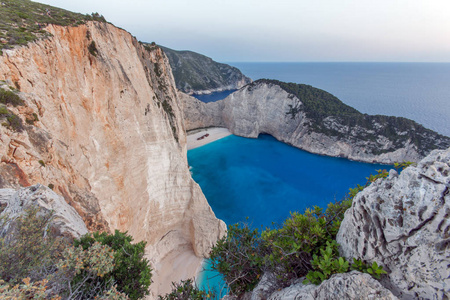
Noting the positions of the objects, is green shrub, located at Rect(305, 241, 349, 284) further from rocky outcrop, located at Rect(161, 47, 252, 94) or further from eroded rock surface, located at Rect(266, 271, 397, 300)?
rocky outcrop, located at Rect(161, 47, 252, 94)

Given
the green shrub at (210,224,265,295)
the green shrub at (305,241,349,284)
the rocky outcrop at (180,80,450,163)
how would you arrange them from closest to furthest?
1. the green shrub at (305,241,349,284)
2. the green shrub at (210,224,265,295)
3. the rocky outcrop at (180,80,450,163)

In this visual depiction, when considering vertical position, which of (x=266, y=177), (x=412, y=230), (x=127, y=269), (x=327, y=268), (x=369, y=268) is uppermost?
(x=412, y=230)

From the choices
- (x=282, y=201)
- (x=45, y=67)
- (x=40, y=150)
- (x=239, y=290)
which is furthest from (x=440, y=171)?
(x=282, y=201)

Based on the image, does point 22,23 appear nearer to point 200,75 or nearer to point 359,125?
point 359,125

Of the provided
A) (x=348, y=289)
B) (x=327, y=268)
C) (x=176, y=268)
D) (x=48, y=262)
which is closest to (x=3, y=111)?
(x=48, y=262)

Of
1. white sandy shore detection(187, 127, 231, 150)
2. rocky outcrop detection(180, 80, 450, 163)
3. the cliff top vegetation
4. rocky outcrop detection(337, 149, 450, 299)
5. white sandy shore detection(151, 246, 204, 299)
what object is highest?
the cliff top vegetation

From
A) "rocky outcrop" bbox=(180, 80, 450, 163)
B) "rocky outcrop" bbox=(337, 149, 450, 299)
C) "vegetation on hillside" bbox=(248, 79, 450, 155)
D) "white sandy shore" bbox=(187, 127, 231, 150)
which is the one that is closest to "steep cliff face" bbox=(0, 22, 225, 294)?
"rocky outcrop" bbox=(337, 149, 450, 299)
